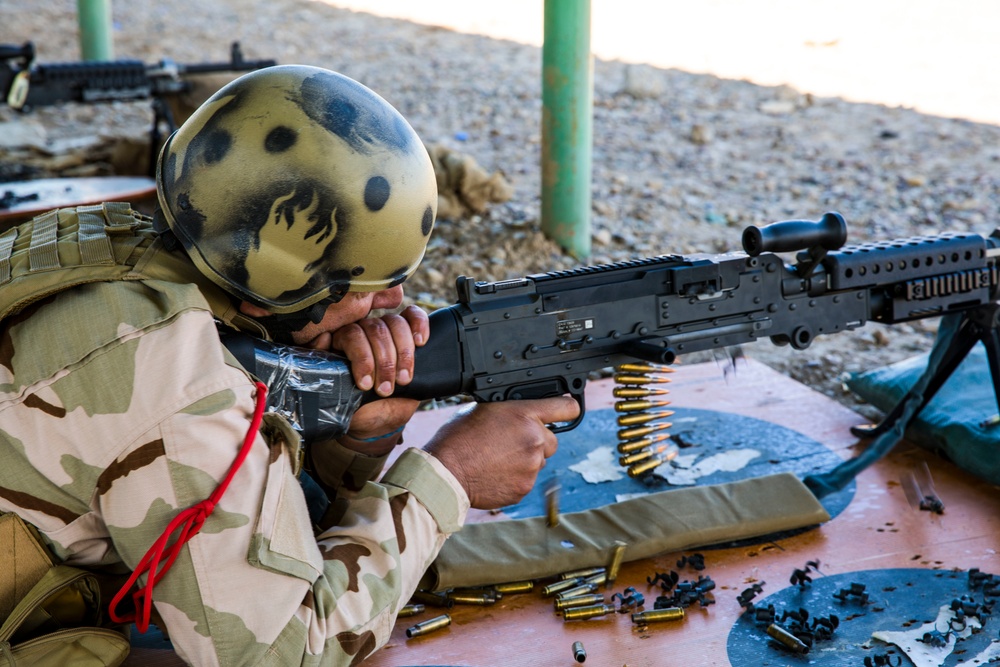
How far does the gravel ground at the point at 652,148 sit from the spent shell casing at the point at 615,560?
224cm

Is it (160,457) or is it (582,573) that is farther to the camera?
(582,573)

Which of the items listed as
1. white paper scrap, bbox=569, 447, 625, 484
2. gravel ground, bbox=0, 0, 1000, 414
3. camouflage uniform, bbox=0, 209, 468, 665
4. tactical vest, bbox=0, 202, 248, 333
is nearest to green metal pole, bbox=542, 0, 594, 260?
gravel ground, bbox=0, 0, 1000, 414

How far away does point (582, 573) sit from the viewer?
261 cm

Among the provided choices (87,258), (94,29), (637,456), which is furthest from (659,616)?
(94,29)

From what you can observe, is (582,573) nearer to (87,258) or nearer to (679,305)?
(679,305)

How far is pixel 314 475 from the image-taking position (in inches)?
104

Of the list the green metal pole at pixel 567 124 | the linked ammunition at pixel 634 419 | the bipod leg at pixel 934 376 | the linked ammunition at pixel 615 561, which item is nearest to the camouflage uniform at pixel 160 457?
the linked ammunition at pixel 615 561

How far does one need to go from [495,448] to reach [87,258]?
937mm

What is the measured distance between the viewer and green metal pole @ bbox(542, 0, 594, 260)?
18.7 feet

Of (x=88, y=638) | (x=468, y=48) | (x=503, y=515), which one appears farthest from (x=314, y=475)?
(x=468, y=48)

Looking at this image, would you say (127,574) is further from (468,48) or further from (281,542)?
(468,48)

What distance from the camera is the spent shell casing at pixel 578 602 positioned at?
2459mm

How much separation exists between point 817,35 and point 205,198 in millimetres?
11341

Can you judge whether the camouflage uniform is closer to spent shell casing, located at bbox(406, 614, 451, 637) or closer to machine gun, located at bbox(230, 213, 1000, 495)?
machine gun, located at bbox(230, 213, 1000, 495)
